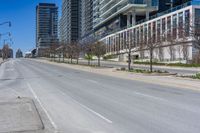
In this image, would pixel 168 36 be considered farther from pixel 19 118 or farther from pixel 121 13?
pixel 19 118

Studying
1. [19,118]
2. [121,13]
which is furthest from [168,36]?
[19,118]

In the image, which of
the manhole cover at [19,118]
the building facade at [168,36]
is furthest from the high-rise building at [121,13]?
the manhole cover at [19,118]

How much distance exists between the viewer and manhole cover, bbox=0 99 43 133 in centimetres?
1030

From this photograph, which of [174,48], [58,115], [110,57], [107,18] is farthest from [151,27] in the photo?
[58,115]

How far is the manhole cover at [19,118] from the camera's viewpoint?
10297 millimetres

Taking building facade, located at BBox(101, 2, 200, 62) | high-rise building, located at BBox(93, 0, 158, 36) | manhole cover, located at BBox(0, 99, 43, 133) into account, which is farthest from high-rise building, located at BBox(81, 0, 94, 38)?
manhole cover, located at BBox(0, 99, 43, 133)

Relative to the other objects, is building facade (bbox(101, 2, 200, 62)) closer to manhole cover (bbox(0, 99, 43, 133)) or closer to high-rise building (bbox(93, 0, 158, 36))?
high-rise building (bbox(93, 0, 158, 36))

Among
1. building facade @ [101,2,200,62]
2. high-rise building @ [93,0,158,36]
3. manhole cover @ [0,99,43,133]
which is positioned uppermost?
high-rise building @ [93,0,158,36]

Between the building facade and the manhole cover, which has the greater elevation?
the building facade

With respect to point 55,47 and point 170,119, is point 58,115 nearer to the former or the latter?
point 170,119

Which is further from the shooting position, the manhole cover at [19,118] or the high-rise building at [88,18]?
the high-rise building at [88,18]

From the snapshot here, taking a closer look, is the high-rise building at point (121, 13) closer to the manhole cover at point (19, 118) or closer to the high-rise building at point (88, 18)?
the high-rise building at point (88, 18)

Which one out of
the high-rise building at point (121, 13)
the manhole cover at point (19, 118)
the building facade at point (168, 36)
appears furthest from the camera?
the high-rise building at point (121, 13)

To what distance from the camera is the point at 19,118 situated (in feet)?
39.1
